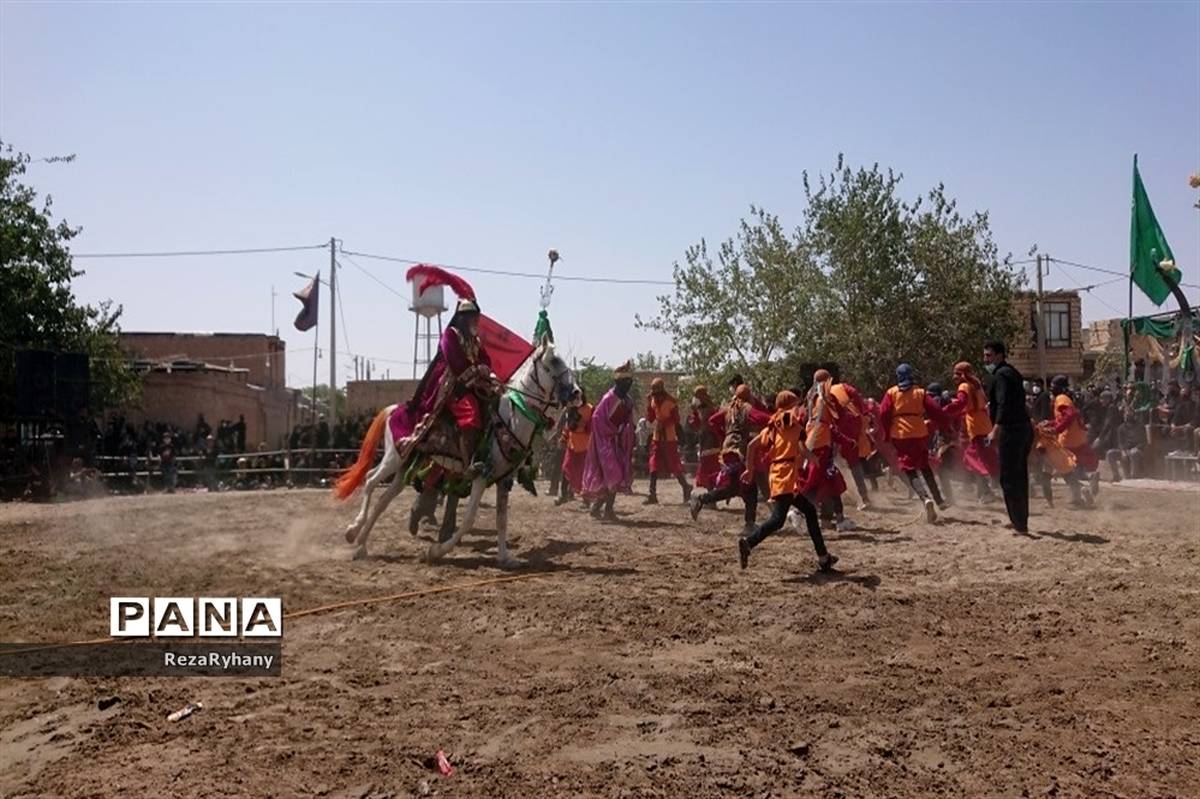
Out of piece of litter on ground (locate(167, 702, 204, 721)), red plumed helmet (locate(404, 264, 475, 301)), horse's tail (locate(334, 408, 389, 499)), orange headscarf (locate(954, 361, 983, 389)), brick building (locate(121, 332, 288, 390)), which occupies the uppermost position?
brick building (locate(121, 332, 288, 390))

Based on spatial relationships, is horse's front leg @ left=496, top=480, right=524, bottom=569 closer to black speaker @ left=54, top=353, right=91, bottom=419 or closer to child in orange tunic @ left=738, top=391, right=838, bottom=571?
child in orange tunic @ left=738, top=391, right=838, bottom=571

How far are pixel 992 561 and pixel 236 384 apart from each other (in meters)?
37.1

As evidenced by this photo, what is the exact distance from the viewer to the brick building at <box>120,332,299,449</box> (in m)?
38.3

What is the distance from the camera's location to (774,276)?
101 feet

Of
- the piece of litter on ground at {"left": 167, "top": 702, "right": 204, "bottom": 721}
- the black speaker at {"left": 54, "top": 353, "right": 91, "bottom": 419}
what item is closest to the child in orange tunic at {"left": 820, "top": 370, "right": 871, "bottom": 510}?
the piece of litter on ground at {"left": 167, "top": 702, "right": 204, "bottom": 721}

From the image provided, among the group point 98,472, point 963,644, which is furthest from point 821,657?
point 98,472

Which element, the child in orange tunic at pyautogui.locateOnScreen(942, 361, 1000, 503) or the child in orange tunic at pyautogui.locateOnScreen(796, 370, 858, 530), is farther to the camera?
the child in orange tunic at pyautogui.locateOnScreen(942, 361, 1000, 503)

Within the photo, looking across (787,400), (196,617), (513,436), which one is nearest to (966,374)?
(787,400)

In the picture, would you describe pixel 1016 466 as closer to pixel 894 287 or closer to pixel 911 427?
pixel 911 427

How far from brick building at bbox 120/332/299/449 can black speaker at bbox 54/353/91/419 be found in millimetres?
7787

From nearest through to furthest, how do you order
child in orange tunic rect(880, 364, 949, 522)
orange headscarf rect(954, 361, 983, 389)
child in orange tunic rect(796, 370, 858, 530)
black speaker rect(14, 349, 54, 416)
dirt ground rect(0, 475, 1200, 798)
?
dirt ground rect(0, 475, 1200, 798) < child in orange tunic rect(796, 370, 858, 530) < child in orange tunic rect(880, 364, 949, 522) < orange headscarf rect(954, 361, 983, 389) < black speaker rect(14, 349, 54, 416)

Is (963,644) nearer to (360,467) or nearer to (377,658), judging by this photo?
(377,658)

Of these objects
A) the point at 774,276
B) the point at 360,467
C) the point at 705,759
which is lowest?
the point at 705,759

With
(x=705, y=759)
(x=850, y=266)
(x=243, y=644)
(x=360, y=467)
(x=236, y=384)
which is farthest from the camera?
(x=236, y=384)
